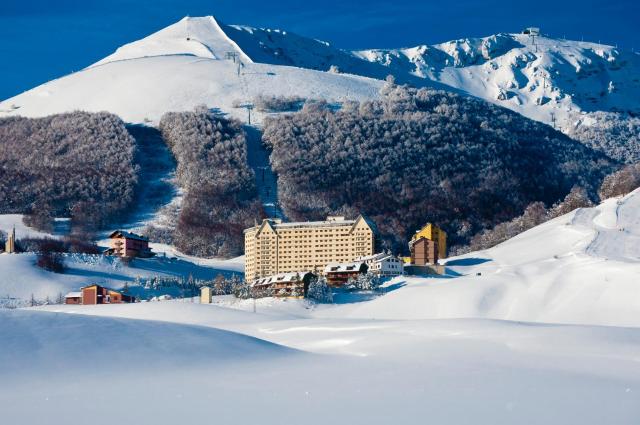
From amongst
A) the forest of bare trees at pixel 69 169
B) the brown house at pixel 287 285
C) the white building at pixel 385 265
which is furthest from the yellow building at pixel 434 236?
the forest of bare trees at pixel 69 169

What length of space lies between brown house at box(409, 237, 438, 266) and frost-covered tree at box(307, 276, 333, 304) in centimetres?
1700

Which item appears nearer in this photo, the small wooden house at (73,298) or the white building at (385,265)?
the small wooden house at (73,298)

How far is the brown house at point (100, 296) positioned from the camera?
92938mm

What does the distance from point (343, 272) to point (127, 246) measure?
29661mm

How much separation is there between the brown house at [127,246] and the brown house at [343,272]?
26.9 m

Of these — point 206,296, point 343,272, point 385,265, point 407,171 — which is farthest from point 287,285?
point 407,171

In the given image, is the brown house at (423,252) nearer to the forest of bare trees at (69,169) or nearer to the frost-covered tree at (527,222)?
the frost-covered tree at (527,222)

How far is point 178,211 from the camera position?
155500mm

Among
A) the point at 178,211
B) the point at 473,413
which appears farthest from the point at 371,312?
the point at 178,211

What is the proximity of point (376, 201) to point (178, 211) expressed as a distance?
29.8m

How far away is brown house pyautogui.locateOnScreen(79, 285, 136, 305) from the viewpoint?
92.9m

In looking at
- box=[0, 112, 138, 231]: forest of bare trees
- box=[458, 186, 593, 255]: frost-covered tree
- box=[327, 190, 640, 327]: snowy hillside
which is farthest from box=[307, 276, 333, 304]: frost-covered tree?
box=[0, 112, 138, 231]: forest of bare trees

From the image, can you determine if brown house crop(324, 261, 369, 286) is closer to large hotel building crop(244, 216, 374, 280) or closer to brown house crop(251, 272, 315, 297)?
brown house crop(251, 272, 315, 297)

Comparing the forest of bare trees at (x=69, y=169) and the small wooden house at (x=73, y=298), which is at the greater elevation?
the forest of bare trees at (x=69, y=169)
